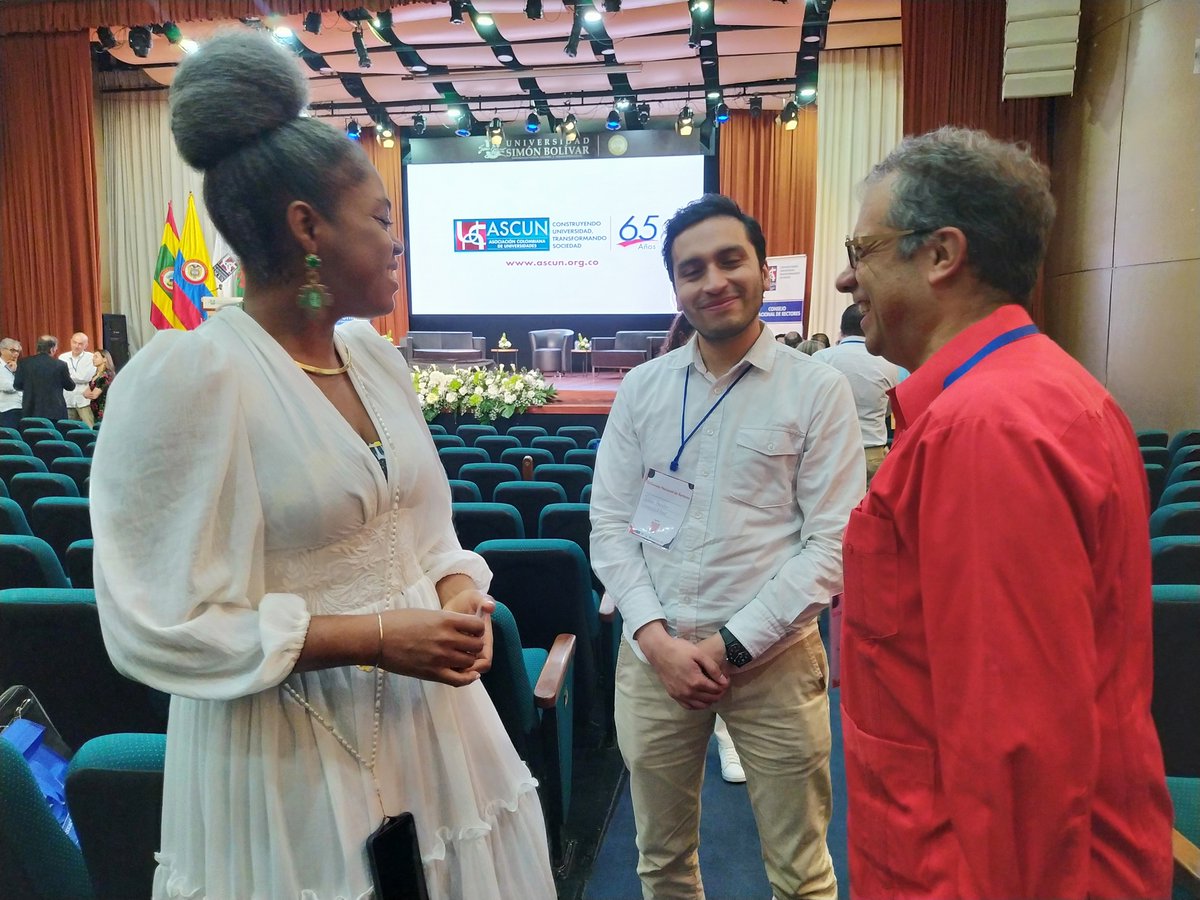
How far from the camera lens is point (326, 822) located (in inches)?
36.3

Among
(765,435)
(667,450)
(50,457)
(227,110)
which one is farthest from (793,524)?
(50,457)

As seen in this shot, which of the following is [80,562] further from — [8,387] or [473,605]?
[8,387]

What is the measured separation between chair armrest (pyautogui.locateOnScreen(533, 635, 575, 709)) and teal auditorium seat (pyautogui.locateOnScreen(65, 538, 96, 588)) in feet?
4.66

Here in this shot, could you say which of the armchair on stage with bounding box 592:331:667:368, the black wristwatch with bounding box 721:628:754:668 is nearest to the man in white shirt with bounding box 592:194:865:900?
the black wristwatch with bounding box 721:628:754:668

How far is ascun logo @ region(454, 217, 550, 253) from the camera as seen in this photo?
38.7 ft

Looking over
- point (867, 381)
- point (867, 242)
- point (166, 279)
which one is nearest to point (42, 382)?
point (166, 279)

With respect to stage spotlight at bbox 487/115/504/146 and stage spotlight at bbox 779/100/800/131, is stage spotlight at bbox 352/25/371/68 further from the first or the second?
stage spotlight at bbox 779/100/800/131

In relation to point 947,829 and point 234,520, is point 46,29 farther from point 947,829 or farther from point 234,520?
point 947,829

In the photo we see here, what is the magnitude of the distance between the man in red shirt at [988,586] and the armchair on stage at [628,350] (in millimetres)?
10532

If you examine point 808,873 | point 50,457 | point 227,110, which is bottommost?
point 808,873

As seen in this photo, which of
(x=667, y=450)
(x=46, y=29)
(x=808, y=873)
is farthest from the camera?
(x=46, y=29)

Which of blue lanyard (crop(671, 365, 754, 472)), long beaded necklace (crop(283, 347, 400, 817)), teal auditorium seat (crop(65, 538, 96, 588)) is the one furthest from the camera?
teal auditorium seat (crop(65, 538, 96, 588))

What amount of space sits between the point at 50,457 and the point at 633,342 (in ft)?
27.1

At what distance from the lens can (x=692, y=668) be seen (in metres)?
1.40
